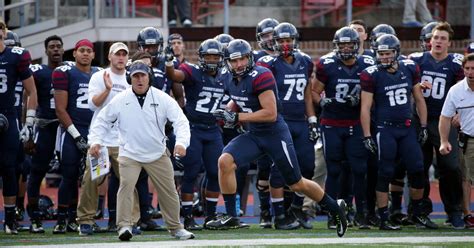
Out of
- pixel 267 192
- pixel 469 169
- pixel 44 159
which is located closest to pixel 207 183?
pixel 267 192

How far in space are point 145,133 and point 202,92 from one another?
74.8 inches

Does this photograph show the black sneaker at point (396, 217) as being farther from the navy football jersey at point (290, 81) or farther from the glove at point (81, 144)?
the glove at point (81, 144)

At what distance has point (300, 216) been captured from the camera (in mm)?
14117

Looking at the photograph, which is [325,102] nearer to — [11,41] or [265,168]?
[265,168]

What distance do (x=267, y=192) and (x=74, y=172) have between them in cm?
206

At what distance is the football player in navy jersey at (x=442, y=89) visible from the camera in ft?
46.8

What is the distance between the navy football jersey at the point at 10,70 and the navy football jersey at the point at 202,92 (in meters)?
1.60

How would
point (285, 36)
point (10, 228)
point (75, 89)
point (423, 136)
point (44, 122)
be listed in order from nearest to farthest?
point (10, 228)
point (75, 89)
point (285, 36)
point (423, 136)
point (44, 122)

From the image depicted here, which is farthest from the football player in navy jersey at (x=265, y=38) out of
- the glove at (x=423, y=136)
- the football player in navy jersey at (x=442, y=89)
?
the glove at (x=423, y=136)

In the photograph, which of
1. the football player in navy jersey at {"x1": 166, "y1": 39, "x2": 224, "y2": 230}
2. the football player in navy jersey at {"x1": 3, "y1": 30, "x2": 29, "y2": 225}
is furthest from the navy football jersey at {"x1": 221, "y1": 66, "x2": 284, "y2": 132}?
the football player in navy jersey at {"x1": 3, "y1": 30, "x2": 29, "y2": 225}

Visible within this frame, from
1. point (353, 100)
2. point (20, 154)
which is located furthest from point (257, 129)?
A: point (20, 154)

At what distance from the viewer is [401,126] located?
45.0 feet

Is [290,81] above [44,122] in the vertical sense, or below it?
above

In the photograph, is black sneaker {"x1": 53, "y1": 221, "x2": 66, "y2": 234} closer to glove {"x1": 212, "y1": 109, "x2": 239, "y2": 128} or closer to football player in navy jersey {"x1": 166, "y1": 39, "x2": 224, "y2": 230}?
football player in navy jersey {"x1": 166, "y1": 39, "x2": 224, "y2": 230}
